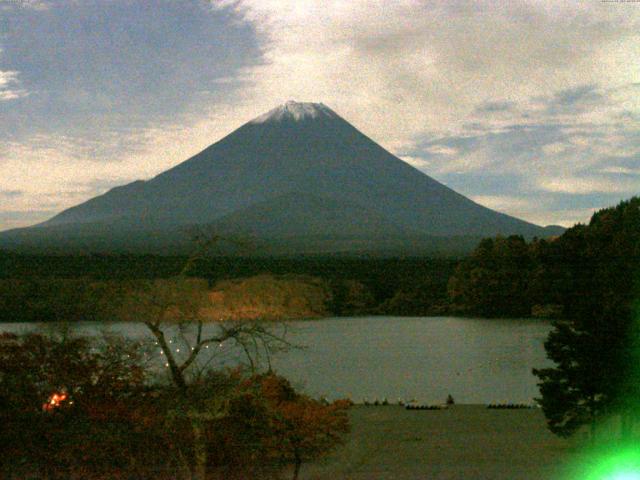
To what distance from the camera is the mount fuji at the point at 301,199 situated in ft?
211

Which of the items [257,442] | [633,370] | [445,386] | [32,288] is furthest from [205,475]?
[445,386]

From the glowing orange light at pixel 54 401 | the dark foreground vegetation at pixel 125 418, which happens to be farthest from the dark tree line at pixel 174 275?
the glowing orange light at pixel 54 401

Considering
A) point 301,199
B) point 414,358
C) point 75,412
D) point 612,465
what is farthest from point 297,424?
point 301,199

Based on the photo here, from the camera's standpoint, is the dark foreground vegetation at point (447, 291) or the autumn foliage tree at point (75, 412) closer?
the autumn foliage tree at point (75, 412)

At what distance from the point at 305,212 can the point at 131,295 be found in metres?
63.8

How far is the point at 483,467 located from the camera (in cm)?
1155

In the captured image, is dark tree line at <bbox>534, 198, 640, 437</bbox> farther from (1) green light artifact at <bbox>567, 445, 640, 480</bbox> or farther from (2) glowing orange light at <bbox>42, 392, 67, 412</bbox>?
(2) glowing orange light at <bbox>42, 392, 67, 412</bbox>

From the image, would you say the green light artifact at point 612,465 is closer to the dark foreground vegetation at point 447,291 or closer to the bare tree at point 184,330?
the dark foreground vegetation at point 447,291

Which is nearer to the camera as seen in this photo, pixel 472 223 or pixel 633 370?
pixel 633 370

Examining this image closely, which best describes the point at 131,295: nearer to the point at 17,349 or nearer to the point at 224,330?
the point at 224,330

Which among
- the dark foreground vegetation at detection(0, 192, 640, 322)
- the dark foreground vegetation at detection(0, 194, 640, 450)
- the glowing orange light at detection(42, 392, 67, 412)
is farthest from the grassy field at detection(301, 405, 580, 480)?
the dark foreground vegetation at detection(0, 192, 640, 322)

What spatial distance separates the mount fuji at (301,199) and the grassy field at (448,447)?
122 feet

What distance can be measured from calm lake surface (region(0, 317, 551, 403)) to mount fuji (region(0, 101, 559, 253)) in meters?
20.3

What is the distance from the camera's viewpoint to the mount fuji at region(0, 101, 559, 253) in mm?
64188
